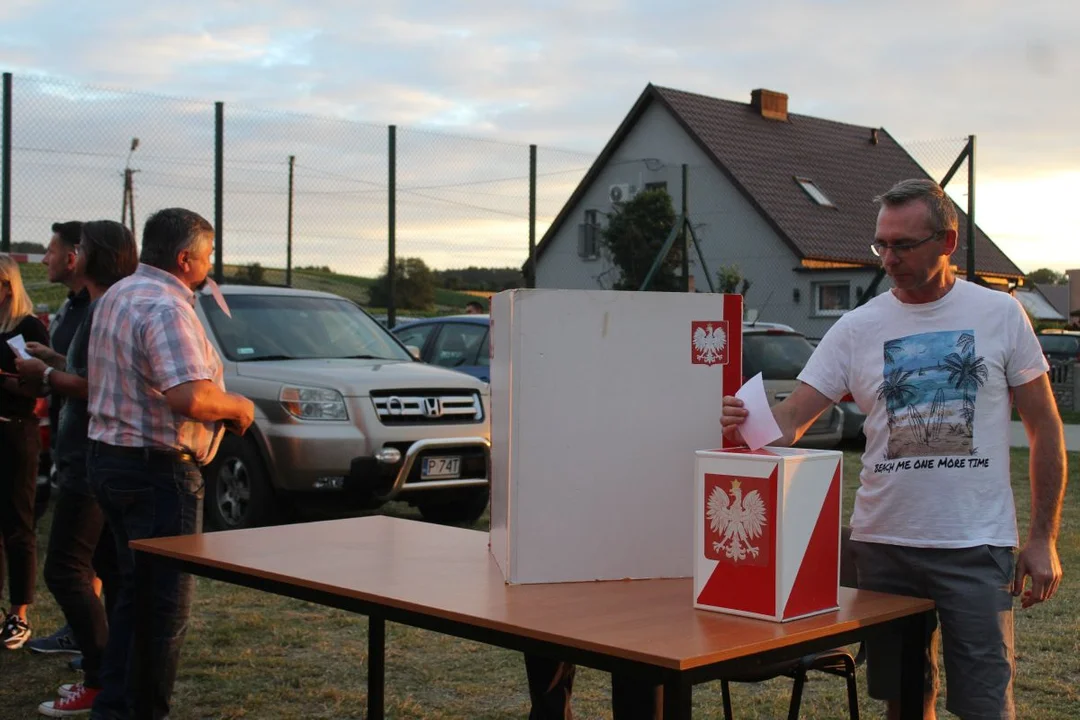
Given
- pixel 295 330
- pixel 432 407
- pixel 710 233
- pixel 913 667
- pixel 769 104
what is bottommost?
pixel 913 667

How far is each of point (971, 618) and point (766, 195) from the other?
28.8 metres

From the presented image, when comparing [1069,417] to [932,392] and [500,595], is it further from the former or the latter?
[500,595]

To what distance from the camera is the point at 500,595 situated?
274 centimetres

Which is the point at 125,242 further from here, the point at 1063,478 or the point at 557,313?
the point at 1063,478

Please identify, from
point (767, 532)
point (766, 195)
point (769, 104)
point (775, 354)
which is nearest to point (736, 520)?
point (767, 532)

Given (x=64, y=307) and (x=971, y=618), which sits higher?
(x=64, y=307)

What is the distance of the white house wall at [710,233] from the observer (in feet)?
64.4

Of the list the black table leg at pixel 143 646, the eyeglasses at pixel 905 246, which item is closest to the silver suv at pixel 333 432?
the black table leg at pixel 143 646

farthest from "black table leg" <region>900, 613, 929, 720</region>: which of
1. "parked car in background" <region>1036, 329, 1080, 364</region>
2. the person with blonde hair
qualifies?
"parked car in background" <region>1036, 329, 1080, 364</region>

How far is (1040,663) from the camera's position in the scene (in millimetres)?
5363

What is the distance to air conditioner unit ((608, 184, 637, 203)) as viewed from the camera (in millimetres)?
21066

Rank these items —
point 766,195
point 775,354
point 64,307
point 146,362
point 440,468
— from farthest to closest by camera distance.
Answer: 1. point 766,195
2. point 775,354
3. point 440,468
4. point 64,307
5. point 146,362

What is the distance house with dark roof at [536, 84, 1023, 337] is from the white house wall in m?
0.03

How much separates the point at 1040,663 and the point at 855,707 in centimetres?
190
